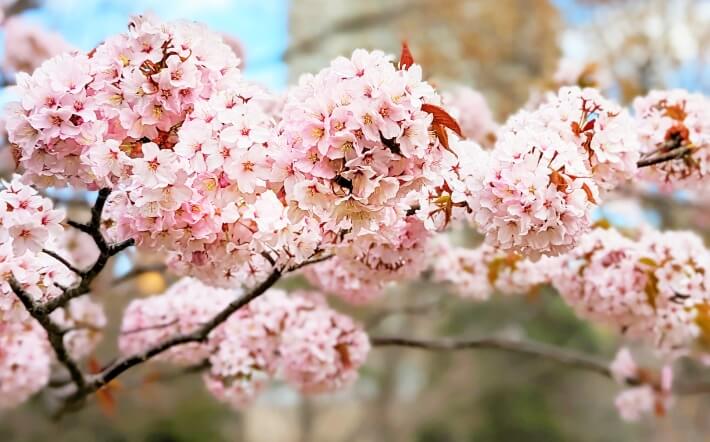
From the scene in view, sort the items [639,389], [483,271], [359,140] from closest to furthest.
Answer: [359,140]
[483,271]
[639,389]

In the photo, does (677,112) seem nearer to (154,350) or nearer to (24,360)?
(154,350)

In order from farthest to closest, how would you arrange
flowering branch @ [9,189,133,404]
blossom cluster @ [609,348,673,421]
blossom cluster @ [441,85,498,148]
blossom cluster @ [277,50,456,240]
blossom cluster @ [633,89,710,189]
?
blossom cluster @ [609,348,673,421], blossom cluster @ [441,85,498,148], blossom cluster @ [633,89,710,189], flowering branch @ [9,189,133,404], blossom cluster @ [277,50,456,240]

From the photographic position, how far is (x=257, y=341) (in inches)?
78.0

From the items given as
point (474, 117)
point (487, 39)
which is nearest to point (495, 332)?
point (487, 39)

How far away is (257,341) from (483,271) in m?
0.66

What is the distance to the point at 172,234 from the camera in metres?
1.12

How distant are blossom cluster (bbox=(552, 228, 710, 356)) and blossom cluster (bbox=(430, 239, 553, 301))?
0.09 m

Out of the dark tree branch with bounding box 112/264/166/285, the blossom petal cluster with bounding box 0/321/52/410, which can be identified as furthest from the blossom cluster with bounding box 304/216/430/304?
the blossom petal cluster with bounding box 0/321/52/410

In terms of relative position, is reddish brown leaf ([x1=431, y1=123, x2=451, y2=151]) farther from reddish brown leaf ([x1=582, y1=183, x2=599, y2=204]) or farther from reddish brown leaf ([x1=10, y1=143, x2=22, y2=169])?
reddish brown leaf ([x1=10, y1=143, x2=22, y2=169])

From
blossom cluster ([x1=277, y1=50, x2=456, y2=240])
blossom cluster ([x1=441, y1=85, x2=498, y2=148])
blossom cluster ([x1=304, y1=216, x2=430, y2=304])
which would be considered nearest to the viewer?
blossom cluster ([x1=277, y1=50, x2=456, y2=240])

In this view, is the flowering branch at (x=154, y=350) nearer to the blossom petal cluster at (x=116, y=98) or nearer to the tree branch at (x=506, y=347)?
the blossom petal cluster at (x=116, y=98)

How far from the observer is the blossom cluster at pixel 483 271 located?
1.96m

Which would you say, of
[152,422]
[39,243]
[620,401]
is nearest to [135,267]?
[39,243]

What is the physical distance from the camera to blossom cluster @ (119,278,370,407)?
1947mm
